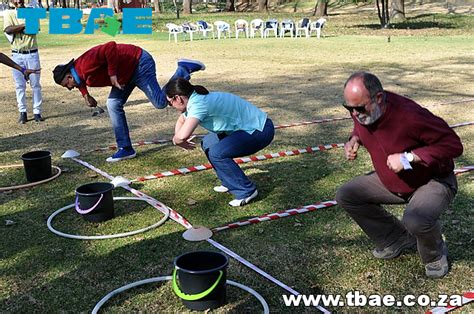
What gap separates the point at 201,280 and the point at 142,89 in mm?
4078

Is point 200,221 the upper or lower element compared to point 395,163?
lower

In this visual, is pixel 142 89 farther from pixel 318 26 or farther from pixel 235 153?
pixel 318 26

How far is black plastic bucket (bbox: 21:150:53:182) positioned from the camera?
6145 mm

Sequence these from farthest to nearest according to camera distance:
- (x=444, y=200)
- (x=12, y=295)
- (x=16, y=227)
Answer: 1. (x=16, y=227)
2. (x=12, y=295)
3. (x=444, y=200)

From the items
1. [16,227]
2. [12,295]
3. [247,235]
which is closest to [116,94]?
[16,227]

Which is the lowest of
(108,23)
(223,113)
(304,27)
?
(223,113)

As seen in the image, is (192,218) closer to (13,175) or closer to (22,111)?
(13,175)

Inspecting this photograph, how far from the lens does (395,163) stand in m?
3.43

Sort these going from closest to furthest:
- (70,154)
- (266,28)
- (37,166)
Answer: (37,166) → (70,154) → (266,28)

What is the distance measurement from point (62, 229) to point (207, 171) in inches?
82.1

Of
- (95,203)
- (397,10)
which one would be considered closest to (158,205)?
(95,203)

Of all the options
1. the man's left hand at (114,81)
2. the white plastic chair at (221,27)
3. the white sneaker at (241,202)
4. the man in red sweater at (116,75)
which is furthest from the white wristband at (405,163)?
the white plastic chair at (221,27)

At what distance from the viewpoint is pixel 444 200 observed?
358 cm

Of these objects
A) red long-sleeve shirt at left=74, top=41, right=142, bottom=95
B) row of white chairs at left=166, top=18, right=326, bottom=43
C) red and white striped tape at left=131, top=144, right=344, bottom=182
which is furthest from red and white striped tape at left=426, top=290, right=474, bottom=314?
row of white chairs at left=166, top=18, right=326, bottom=43
